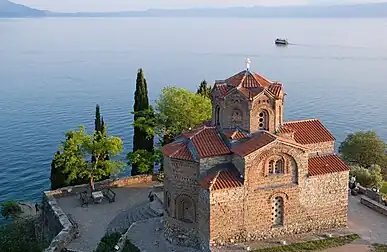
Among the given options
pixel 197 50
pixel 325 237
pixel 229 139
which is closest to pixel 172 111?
pixel 229 139

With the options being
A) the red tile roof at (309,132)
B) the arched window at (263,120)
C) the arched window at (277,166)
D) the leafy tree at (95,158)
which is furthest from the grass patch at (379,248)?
the leafy tree at (95,158)

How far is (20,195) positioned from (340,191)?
31.9m

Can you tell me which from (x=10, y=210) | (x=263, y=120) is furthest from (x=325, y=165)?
(x=10, y=210)

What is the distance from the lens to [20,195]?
47594 mm

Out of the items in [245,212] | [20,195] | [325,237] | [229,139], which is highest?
[229,139]

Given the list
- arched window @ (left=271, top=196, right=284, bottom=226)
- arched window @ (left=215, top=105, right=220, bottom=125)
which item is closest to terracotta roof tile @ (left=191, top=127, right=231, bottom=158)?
arched window @ (left=215, top=105, right=220, bottom=125)

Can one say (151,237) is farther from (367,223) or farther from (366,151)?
(366,151)

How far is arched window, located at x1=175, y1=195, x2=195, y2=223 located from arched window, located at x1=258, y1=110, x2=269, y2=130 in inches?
210

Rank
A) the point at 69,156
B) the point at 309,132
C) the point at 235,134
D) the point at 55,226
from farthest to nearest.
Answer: the point at 69,156
the point at 55,226
the point at 309,132
the point at 235,134

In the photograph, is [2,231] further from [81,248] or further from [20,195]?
[20,195]

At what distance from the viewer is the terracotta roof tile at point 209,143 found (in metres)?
25.1

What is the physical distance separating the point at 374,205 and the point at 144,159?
16458 millimetres

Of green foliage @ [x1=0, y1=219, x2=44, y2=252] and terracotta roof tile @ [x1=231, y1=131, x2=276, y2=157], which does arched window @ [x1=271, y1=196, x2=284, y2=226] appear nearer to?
terracotta roof tile @ [x1=231, y1=131, x2=276, y2=157]

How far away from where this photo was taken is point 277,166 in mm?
25531
